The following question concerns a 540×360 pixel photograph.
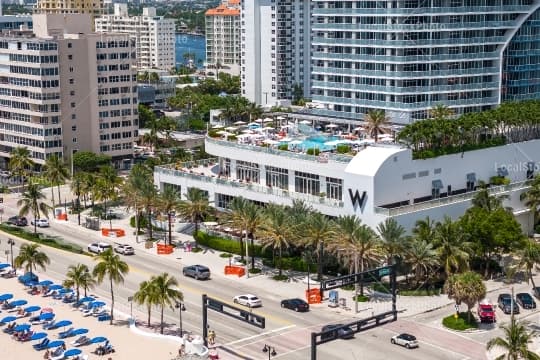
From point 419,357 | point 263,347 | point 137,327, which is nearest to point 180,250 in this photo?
point 137,327

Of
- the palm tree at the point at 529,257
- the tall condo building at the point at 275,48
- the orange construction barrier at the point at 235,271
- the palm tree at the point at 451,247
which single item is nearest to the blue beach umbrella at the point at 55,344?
the orange construction barrier at the point at 235,271

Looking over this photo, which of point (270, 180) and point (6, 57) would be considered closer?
point (270, 180)

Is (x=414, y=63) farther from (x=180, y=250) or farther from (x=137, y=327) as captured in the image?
(x=137, y=327)

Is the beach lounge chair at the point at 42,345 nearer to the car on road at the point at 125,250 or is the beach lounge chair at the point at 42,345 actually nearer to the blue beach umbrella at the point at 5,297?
the blue beach umbrella at the point at 5,297

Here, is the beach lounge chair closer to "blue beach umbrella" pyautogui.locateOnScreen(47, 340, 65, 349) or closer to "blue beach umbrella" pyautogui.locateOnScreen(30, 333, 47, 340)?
"blue beach umbrella" pyautogui.locateOnScreen(47, 340, 65, 349)

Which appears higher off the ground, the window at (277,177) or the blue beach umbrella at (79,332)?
the window at (277,177)

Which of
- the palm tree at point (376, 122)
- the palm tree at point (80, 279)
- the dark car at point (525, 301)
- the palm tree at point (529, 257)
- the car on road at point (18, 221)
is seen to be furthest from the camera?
the car on road at point (18, 221)
